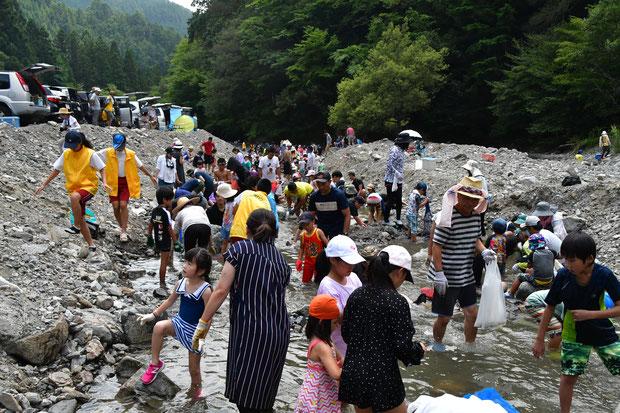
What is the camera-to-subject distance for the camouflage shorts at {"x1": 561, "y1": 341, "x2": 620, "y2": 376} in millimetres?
4242

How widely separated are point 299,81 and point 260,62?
13.6 ft

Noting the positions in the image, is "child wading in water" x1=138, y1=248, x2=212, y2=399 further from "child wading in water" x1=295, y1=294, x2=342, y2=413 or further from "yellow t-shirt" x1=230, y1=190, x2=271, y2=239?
"yellow t-shirt" x1=230, y1=190, x2=271, y2=239

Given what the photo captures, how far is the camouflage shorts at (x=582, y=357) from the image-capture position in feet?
13.9

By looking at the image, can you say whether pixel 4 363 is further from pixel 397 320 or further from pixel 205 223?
pixel 397 320

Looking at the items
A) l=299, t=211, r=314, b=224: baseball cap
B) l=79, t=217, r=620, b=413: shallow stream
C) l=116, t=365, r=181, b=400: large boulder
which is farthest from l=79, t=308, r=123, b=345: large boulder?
l=299, t=211, r=314, b=224: baseball cap

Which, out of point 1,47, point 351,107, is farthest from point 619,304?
point 1,47

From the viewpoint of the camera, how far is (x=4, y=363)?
196 inches

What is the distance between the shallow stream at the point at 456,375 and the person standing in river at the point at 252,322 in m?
1.15

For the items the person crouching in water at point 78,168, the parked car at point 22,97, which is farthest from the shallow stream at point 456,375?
the parked car at point 22,97

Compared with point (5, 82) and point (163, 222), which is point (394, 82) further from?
point (163, 222)

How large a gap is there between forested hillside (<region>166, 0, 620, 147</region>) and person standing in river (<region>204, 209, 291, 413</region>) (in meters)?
26.4

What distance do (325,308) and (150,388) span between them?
225cm

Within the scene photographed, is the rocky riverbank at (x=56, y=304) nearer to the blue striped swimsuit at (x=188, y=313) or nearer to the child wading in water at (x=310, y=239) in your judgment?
the blue striped swimsuit at (x=188, y=313)

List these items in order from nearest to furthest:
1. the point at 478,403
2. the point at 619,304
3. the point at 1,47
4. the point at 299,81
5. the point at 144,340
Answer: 1. the point at 478,403
2. the point at 619,304
3. the point at 144,340
4. the point at 299,81
5. the point at 1,47
